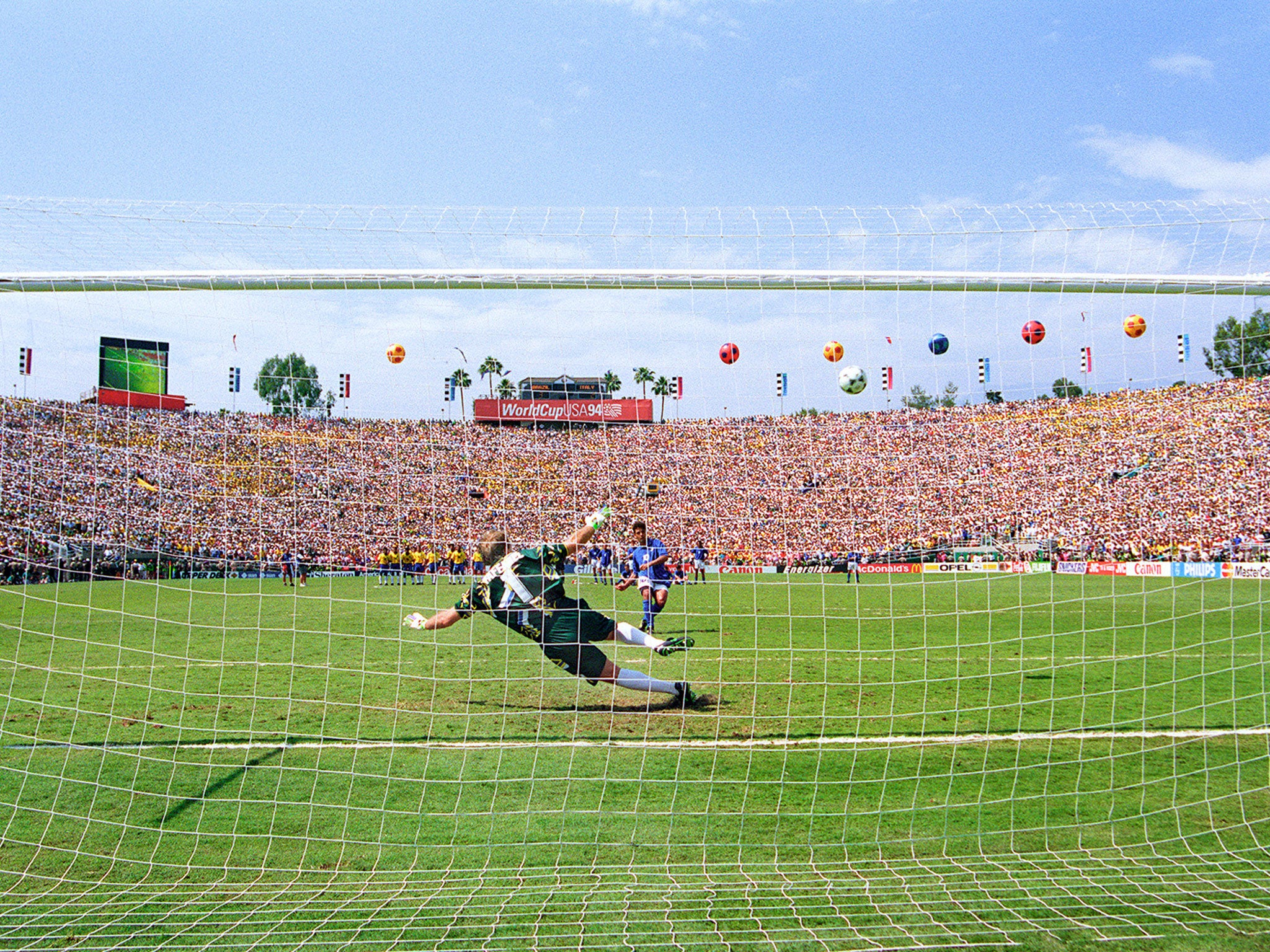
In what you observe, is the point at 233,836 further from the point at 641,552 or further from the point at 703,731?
the point at 641,552

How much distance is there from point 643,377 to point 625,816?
298cm

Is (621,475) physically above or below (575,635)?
above

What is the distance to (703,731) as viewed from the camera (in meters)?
8.23

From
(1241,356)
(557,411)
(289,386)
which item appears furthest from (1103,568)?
(289,386)

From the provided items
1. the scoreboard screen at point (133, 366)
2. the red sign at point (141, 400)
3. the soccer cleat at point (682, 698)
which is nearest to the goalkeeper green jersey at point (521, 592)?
the soccer cleat at point (682, 698)

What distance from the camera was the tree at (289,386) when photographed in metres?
6.36

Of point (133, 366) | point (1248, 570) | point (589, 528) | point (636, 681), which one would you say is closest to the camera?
point (133, 366)

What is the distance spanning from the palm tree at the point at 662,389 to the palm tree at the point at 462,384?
1.32m

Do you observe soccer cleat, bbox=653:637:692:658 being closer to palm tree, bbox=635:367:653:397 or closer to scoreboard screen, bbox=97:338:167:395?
palm tree, bbox=635:367:653:397

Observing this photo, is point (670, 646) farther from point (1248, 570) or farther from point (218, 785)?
point (1248, 570)

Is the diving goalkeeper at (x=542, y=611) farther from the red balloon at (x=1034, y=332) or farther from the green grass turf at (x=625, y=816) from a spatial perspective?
the red balloon at (x=1034, y=332)

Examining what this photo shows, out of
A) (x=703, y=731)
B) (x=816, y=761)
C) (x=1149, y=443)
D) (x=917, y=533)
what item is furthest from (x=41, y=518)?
(x=1149, y=443)

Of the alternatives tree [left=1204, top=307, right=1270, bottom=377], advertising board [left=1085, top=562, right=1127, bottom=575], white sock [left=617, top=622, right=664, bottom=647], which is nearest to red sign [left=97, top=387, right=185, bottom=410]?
white sock [left=617, top=622, right=664, bottom=647]

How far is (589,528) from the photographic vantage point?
22.7 ft
